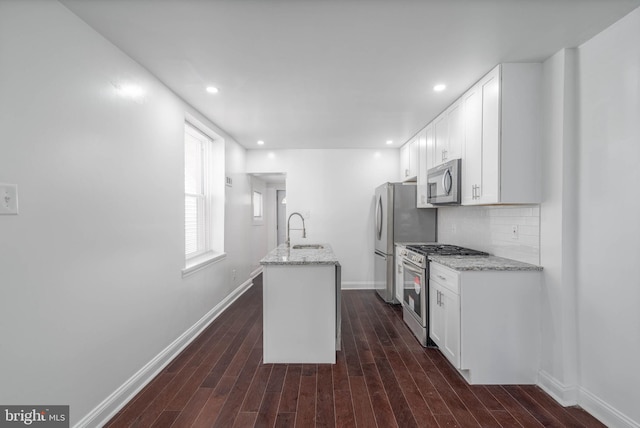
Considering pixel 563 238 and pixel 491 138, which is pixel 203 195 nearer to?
pixel 491 138

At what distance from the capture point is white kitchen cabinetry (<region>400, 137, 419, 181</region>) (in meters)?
4.08

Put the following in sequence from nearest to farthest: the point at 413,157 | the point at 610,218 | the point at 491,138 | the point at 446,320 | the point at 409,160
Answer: the point at 610,218, the point at 491,138, the point at 446,320, the point at 413,157, the point at 409,160

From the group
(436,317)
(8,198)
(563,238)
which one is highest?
(8,198)

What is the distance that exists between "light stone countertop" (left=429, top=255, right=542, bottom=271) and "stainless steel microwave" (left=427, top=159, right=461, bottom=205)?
0.58 m

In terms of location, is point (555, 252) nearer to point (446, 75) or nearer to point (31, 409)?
point (446, 75)

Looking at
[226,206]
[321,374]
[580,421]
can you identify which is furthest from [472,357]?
[226,206]

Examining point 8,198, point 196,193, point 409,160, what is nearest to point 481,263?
point 409,160

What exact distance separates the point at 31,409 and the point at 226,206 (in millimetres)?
2902

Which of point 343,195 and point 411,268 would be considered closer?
point 411,268

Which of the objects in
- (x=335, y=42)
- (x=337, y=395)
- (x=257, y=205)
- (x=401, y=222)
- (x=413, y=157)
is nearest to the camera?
(x=335, y=42)

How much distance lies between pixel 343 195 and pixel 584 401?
3.75 metres

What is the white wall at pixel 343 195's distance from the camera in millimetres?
4973

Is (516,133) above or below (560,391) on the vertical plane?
above

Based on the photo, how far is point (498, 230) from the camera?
2.70m
